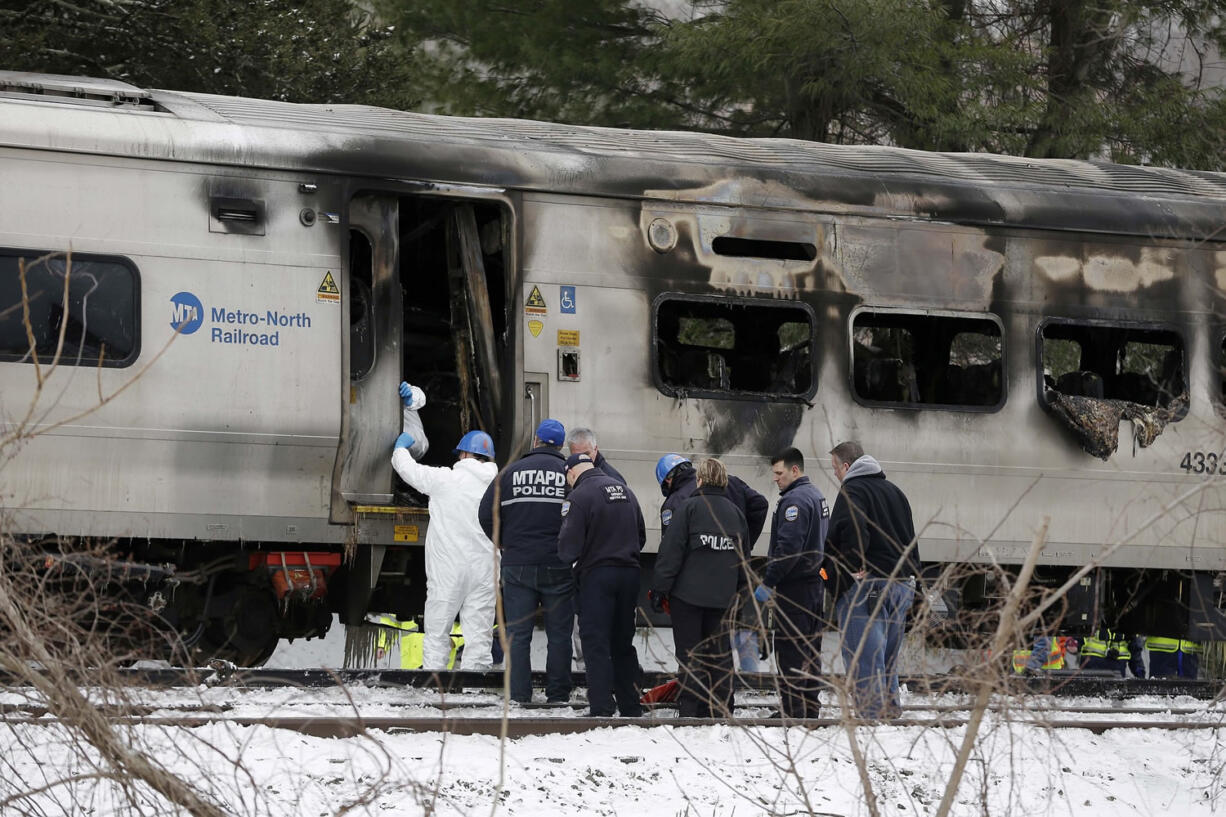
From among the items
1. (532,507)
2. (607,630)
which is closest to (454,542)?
(532,507)

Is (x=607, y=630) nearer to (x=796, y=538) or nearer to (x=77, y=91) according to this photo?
(x=796, y=538)

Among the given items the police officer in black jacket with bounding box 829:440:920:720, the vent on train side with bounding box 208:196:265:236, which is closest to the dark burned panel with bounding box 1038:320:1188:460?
the police officer in black jacket with bounding box 829:440:920:720

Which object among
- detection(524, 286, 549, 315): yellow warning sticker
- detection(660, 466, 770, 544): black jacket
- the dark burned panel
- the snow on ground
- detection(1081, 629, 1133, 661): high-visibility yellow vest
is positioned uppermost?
detection(524, 286, 549, 315): yellow warning sticker

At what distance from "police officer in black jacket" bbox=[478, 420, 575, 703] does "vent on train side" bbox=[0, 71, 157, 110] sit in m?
3.48

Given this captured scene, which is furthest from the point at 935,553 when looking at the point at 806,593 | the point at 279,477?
the point at 279,477

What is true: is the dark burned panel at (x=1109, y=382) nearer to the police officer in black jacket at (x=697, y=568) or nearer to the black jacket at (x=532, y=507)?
the police officer in black jacket at (x=697, y=568)

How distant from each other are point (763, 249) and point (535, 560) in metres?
3.02

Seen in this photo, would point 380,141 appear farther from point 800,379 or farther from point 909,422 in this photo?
point 909,422

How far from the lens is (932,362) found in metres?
12.1

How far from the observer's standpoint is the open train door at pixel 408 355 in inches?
401

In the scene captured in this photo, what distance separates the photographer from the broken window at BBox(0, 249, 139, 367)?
9.26m

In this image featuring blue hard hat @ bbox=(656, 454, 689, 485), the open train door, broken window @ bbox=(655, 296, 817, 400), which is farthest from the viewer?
broken window @ bbox=(655, 296, 817, 400)

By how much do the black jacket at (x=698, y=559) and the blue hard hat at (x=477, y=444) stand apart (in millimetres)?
1746

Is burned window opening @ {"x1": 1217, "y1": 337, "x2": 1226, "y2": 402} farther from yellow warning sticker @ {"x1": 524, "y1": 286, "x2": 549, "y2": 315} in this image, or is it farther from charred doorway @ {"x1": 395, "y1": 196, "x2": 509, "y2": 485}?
charred doorway @ {"x1": 395, "y1": 196, "x2": 509, "y2": 485}
